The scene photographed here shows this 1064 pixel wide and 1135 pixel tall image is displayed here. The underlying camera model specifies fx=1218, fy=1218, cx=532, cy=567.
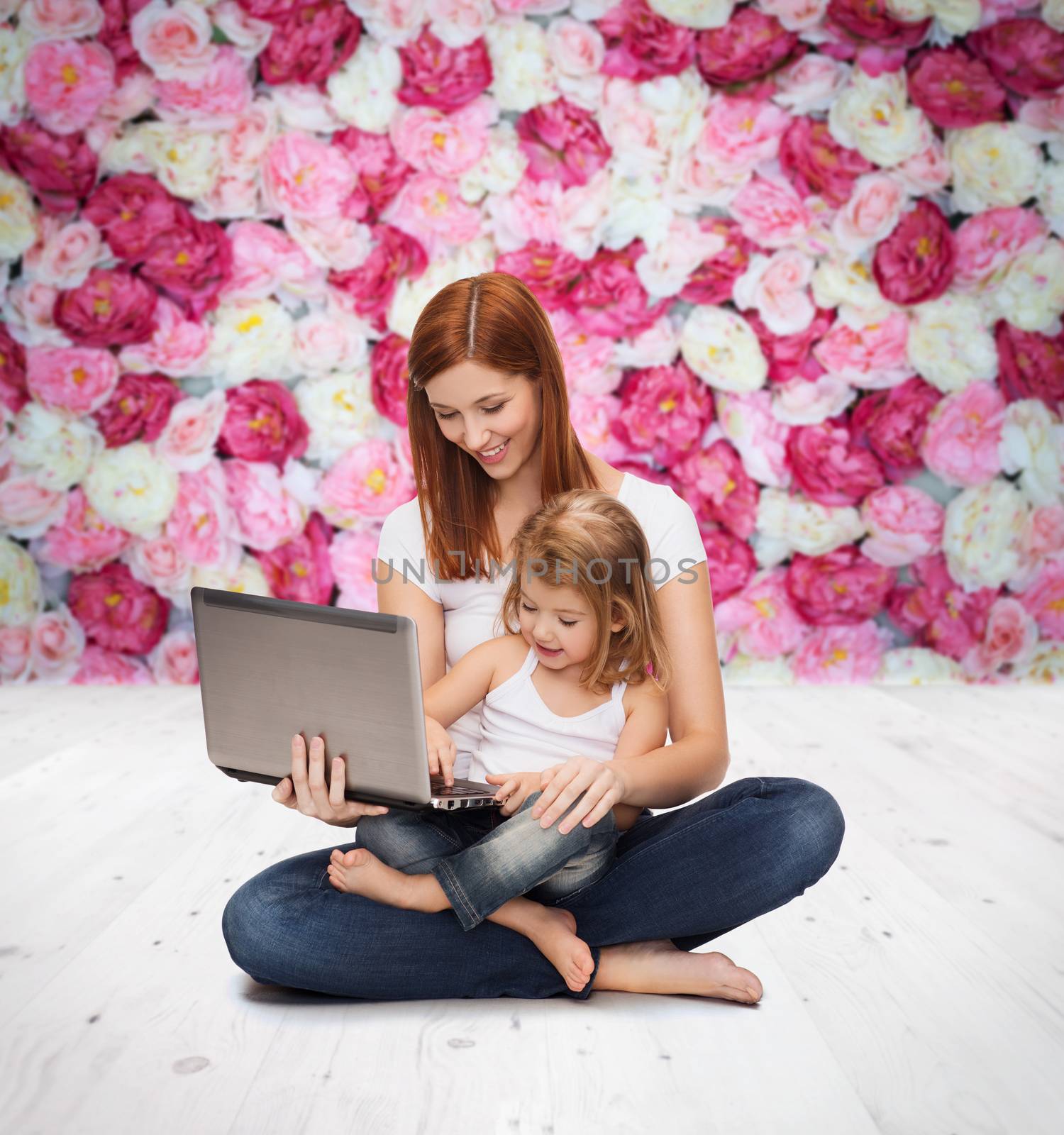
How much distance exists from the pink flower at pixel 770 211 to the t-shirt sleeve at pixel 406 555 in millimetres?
2216

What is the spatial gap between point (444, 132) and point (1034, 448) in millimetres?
2051

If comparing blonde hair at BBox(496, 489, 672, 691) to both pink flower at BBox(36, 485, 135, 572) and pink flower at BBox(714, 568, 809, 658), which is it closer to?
pink flower at BBox(714, 568, 809, 658)

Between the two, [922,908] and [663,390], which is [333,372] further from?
[922,908]

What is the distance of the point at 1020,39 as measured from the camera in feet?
11.9

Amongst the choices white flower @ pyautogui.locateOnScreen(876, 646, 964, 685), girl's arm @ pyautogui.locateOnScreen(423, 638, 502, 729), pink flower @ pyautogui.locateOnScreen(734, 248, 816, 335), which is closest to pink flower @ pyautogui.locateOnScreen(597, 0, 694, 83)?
pink flower @ pyautogui.locateOnScreen(734, 248, 816, 335)

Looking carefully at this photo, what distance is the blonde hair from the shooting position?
161 cm

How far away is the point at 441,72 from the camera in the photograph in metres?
3.63

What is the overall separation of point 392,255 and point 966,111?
1779 millimetres

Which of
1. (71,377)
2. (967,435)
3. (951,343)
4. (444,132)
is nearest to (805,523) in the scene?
(967,435)

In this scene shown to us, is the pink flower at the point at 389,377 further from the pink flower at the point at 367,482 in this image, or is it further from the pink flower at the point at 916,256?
the pink flower at the point at 916,256

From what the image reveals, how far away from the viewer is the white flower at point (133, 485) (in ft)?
12.3

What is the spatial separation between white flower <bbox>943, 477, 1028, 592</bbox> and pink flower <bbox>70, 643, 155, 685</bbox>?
101 inches

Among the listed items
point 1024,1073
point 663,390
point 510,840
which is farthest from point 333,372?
point 1024,1073

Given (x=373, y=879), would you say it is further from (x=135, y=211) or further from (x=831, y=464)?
(x=135, y=211)
